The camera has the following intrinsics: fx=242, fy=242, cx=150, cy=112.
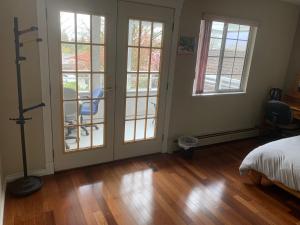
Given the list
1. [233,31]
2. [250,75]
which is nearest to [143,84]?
[233,31]

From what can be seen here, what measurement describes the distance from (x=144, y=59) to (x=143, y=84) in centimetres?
33

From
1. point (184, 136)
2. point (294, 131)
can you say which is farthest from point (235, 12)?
point (294, 131)

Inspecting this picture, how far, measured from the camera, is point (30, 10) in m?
2.33

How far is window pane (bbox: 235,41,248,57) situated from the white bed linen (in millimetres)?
1668

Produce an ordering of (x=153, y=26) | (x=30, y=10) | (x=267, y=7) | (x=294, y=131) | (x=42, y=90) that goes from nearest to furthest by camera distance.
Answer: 1. (x=30, y=10)
2. (x=42, y=90)
3. (x=153, y=26)
4. (x=267, y=7)
5. (x=294, y=131)

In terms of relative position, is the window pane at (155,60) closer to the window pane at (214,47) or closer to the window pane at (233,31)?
the window pane at (214,47)

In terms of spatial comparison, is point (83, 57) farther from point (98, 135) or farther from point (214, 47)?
point (214, 47)

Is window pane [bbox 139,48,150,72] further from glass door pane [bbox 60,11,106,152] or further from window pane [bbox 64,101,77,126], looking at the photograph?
window pane [bbox 64,101,77,126]

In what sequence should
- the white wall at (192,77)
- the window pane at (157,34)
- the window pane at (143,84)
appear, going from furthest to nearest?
the window pane at (143,84) < the window pane at (157,34) < the white wall at (192,77)

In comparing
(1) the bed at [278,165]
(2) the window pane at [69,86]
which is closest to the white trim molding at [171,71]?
(1) the bed at [278,165]

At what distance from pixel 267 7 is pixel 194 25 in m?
1.52

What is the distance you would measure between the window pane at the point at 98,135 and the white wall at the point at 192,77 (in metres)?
0.62

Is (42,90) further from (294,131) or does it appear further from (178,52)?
(294,131)

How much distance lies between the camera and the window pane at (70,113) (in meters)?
2.78
